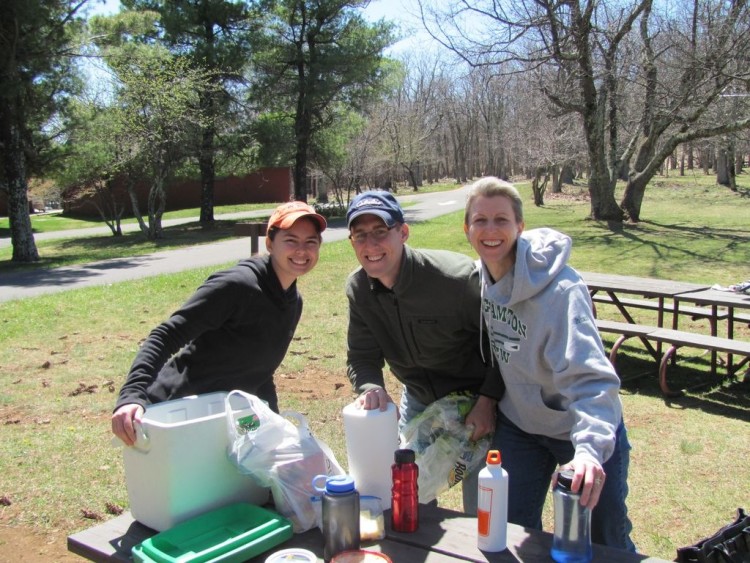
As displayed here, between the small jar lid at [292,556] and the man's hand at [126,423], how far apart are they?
0.57 meters

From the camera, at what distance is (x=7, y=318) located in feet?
30.7

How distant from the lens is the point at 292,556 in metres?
1.87

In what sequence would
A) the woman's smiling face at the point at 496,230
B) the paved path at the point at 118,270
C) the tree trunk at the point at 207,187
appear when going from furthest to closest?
the tree trunk at the point at 207,187
the paved path at the point at 118,270
the woman's smiling face at the point at 496,230

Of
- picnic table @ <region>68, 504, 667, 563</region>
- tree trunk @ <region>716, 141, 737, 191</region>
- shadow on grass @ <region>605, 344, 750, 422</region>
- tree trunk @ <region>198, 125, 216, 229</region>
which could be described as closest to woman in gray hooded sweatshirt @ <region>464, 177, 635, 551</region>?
picnic table @ <region>68, 504, 667, 563</region>

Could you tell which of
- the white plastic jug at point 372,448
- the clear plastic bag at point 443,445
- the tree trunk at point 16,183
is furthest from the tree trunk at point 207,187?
the white plastic jug at point 372,448

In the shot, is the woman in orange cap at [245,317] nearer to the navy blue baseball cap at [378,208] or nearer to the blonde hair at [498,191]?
the navy blue baseball cap at [378,208]

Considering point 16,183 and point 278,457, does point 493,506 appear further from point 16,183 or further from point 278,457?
point 16,183

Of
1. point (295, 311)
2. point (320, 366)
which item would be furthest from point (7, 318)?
point (295, 311)

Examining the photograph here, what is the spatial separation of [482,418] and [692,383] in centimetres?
463

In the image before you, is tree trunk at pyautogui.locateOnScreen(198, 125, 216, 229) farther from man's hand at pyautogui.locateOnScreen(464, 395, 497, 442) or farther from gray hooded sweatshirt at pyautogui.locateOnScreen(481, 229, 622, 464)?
gray hooded sweatshirt at pyautogui.locateOnScreen(481, 229, 622, 464)

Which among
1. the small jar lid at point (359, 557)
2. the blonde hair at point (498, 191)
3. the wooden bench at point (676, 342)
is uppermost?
the blonde hair at point (498, 191)

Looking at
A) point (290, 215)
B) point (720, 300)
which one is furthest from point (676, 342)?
point (290, 215)

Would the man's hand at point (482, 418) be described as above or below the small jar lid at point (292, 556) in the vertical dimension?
above

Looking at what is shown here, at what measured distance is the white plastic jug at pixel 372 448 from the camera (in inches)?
86.7
